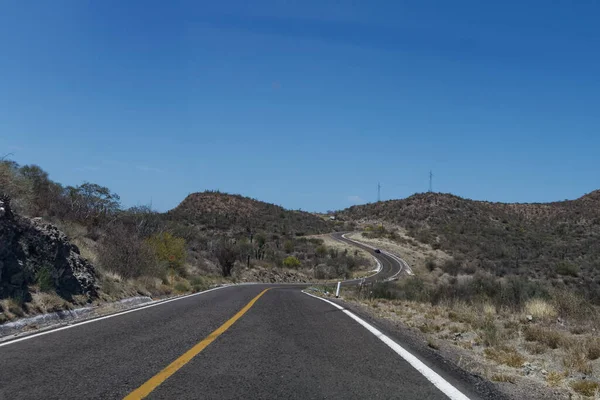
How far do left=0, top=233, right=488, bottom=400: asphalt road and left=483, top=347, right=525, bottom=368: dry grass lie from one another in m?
1.83

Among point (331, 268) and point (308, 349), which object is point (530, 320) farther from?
point (331, 268)

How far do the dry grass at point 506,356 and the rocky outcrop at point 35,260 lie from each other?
32.6ft

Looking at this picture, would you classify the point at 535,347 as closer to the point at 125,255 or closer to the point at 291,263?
the point at 125,255

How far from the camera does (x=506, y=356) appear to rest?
332 inches

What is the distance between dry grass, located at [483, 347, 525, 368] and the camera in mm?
8062

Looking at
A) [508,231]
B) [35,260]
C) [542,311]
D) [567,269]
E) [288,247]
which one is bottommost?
[542,311]

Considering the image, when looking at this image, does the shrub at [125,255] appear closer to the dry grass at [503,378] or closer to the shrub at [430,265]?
the dry grass at [503,378]

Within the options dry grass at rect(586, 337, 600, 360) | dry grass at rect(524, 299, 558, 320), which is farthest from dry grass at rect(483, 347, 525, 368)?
dry grass at rect(524, 299, 558, 320)

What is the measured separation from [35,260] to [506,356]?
11221mm

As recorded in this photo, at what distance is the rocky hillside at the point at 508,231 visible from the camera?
46.6m

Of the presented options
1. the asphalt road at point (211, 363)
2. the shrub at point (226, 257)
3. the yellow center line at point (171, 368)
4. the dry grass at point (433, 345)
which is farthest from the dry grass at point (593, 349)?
the shrub at point (226, 257)

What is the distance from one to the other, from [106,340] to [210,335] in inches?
68.3

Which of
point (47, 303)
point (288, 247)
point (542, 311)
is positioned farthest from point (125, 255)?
point (288, 247)

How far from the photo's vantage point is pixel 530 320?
1280 centimetres
